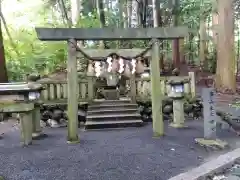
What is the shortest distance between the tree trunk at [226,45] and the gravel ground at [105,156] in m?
3.91

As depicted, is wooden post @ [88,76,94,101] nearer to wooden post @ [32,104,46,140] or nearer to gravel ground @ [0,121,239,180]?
gravel ground @ [0,121,239,180]

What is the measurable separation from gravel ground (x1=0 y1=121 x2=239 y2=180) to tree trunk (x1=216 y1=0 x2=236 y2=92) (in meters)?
3.91

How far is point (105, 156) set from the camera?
5.17 meters

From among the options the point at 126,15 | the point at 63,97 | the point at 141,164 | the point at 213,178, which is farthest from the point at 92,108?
the point at 126,15

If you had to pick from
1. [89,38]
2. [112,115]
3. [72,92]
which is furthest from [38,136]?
[89,38]

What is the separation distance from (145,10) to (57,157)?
12.3 meters

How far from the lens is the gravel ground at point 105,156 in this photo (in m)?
4.27

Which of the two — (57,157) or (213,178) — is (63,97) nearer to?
(57,157)

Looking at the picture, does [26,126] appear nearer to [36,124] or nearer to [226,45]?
[36,124]

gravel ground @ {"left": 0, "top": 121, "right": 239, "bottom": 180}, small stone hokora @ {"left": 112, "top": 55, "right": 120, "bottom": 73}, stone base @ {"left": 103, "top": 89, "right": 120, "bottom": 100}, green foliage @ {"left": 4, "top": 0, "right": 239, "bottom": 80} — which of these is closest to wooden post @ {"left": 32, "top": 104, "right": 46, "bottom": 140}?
gravel ground @ {"left": 0, "top": 121, "right": 239, "bottom": 180}

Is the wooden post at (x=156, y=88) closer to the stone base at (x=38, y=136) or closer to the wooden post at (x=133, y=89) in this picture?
the stone base at (x=38, y=136)

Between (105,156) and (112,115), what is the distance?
9.59 feet

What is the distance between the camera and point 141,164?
15.2 feet

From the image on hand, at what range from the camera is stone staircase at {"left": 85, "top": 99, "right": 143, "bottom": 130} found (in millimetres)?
7785
